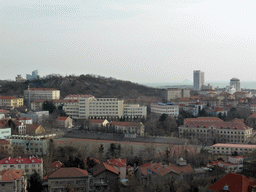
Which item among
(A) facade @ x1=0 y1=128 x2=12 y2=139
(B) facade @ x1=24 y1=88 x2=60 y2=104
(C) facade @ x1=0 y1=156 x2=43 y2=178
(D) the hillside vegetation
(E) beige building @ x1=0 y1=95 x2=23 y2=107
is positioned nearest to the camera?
(C) facade @ x1=0 y1=156 x2=43 y2=178

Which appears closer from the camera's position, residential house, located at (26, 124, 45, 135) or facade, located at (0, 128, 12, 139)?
facade, located at (0, 128, 12, 139)

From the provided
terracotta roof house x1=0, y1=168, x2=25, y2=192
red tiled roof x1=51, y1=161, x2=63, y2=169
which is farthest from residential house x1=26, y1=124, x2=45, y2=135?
terracotta roof house x1=0, y1=168, x2=25, y2=192

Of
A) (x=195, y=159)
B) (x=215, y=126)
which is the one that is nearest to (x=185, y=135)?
(x=215, y=126)

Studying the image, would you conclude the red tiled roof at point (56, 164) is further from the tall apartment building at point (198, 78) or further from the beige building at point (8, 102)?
the tall apartment building at point (198, 78)

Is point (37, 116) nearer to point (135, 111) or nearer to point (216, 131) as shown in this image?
point (135, 111)

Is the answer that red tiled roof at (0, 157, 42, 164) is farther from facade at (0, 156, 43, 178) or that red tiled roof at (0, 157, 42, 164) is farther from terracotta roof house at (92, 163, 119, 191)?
terracotta roof house at (92, 163, 119, 191)

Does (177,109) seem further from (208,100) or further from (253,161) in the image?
(253,161)

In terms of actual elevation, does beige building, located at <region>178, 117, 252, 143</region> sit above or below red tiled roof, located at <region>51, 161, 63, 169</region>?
above
